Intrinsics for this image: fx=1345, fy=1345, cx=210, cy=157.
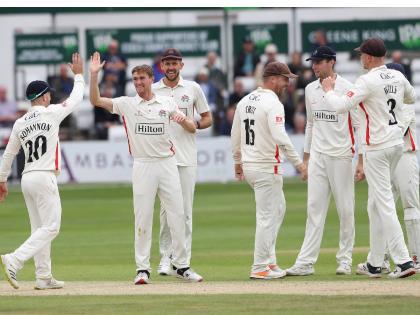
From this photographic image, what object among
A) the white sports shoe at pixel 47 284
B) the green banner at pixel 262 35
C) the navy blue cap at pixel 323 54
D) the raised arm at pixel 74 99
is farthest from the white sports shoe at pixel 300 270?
the green banner at pixel 262 35

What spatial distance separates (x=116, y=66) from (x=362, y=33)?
225 inches

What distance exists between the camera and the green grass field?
11016mm

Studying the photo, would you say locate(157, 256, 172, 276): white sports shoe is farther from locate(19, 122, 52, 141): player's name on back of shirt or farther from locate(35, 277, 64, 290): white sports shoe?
locate(19, 122, 52, 141): player's name on back of shirt

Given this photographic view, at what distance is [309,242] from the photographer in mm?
13578

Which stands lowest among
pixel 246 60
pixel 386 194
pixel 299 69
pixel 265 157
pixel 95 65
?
pixel 386 194

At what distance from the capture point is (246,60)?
3072cm

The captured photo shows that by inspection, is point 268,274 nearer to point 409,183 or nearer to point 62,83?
point 409,183

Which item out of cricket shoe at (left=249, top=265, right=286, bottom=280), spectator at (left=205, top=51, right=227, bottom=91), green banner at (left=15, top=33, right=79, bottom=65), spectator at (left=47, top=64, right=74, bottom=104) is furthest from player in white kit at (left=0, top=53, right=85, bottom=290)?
green banner at (left=15, top=33, right=79, bottom=65)

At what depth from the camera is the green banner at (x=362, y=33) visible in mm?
30641

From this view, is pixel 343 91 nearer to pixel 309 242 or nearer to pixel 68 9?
pixel 309 242

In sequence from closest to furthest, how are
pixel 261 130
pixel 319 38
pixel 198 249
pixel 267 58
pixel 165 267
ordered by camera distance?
pixel 261 130 < pixel 165 267 < pixel 198 249 < pixel 319 38 < pixel 267 58

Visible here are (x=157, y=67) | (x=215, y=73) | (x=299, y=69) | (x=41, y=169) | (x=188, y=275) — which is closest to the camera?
(x=41, y=169)

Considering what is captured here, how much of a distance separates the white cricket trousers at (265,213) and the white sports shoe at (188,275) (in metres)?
0.57

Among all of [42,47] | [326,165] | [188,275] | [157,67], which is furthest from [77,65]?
[42,47]
